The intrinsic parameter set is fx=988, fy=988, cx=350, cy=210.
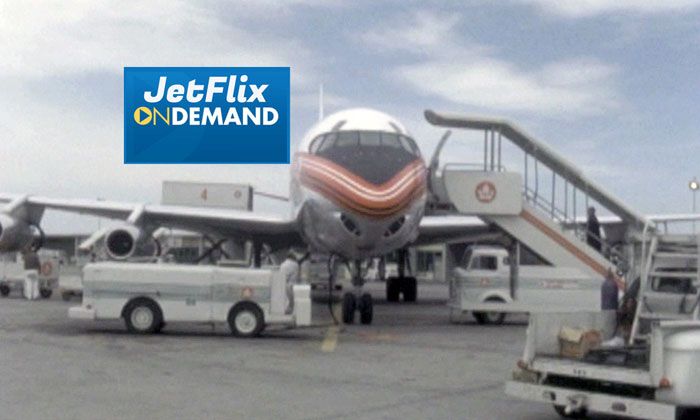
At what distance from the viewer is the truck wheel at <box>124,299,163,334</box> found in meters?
18.4

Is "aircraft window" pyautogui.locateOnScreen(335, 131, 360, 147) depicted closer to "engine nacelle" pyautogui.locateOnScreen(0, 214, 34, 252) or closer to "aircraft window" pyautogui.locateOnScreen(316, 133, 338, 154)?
"aircraft window" pyautogui.locateOnScreen(316, 133, 338, 154)

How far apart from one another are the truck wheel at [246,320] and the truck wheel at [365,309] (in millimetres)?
3489

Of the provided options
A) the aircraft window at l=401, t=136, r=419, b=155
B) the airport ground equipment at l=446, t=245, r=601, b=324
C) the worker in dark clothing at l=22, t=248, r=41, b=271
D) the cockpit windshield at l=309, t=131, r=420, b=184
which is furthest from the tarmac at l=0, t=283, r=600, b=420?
the worker in dark clothing at l=22, t=248, r=41, b=271

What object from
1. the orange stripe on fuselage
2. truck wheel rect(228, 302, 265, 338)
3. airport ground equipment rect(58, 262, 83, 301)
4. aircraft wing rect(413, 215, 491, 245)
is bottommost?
truck wheel rect(228, 302, 265, 338)

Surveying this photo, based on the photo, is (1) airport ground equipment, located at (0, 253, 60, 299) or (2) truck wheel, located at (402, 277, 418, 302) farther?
(1) airport ground equipment, located at (0, 253, 60, 299)

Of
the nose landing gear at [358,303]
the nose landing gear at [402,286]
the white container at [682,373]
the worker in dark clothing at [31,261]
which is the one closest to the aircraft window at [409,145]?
the nose landing gear at [358,303]

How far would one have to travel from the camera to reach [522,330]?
21812 millimetres

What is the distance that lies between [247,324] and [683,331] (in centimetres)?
1098

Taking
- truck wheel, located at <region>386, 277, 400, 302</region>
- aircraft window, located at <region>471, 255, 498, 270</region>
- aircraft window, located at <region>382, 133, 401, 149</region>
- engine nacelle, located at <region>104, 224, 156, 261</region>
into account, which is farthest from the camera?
truck wheel, located at <region>386, 277, 400, 302</region>

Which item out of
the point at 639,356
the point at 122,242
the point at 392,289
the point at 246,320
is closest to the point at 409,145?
the point at 246,320

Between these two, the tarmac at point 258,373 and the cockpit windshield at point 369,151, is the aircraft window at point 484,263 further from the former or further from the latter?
the cockpit windshield at point 369,151

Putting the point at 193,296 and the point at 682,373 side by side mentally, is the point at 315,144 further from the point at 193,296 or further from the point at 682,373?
the point at 682,373

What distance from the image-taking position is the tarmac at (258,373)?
10.1m

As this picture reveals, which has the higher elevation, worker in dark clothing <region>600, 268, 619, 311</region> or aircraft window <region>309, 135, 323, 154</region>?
aircraft window <region>309, 135, 323, 154</region>
